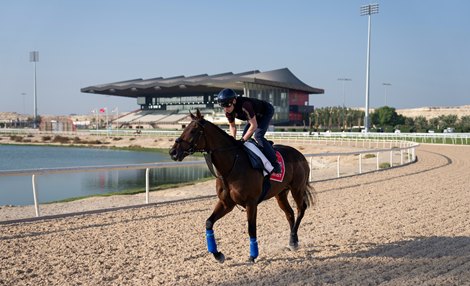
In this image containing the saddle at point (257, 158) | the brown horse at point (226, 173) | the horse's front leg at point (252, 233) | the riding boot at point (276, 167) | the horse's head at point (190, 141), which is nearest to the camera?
the horse's head at point (190, 141)

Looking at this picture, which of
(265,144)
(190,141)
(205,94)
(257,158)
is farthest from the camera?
(205,94)

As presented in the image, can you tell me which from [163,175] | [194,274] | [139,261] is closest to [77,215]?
[139,261]

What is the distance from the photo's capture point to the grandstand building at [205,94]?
3521 inches

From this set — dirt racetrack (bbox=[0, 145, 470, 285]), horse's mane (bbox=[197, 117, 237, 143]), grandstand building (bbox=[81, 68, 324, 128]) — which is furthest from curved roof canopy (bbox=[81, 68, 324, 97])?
horse's mane (bbox=[197, 117, 237, 143])

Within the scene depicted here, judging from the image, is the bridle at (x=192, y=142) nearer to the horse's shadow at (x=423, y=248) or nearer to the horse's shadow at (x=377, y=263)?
the horse's shadow at (x=377, y=263)

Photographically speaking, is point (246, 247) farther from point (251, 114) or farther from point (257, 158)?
point (251, 114)

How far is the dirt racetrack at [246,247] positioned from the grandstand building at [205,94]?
72.9 metres

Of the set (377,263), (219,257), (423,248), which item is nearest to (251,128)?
(219,257)

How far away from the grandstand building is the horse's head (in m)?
76.2

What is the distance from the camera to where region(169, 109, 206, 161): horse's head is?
5.10m

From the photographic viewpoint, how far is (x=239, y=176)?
546cm

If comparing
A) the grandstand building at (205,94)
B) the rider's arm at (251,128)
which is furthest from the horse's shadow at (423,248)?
the grandstand building at (205,94)

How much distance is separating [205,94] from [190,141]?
3935 inches

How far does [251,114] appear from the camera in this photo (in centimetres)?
568
